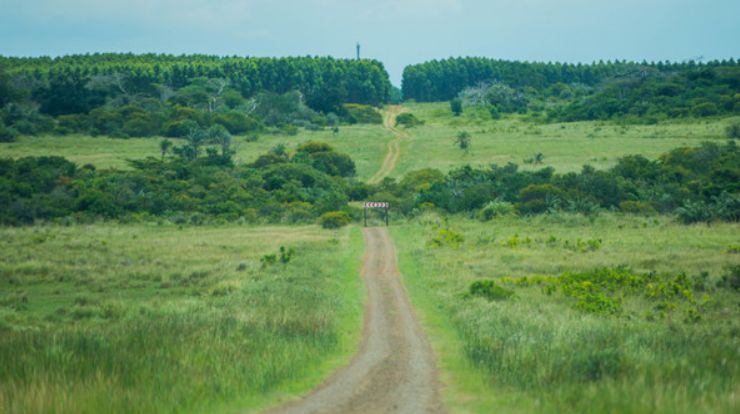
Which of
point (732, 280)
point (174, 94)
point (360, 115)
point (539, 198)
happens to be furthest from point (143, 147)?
point (732, 280)

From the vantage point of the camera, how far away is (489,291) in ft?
76.4

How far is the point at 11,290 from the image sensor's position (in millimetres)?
27469

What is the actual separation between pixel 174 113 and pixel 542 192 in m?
71.3

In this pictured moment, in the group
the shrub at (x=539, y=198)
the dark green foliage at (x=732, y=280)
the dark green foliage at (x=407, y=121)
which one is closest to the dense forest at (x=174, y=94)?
the dark green foliage at (x=407, y=121)

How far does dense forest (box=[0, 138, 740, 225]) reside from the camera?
52625 millimetres

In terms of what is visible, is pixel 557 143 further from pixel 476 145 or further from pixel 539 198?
pixel 539 198

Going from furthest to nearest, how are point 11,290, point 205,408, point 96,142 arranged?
point 96,142 → point 11,290 → point 205,408

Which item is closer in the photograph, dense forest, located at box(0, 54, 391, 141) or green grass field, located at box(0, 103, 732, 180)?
green grass field, located at box(0, 103, 732, 180)

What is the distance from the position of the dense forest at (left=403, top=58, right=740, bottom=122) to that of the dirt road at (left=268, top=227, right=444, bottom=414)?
92594 mm

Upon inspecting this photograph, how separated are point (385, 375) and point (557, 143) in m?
81.1

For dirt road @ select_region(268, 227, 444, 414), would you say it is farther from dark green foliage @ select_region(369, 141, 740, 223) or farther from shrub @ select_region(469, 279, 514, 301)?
dark green foliage @ select_region(369, 141, 740, 223)

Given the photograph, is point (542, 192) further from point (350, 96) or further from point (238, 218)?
point (350, 96)

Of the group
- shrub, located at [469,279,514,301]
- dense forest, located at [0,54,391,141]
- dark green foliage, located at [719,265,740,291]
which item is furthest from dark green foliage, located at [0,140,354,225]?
dark green foliage, located at [719,265,740,291]

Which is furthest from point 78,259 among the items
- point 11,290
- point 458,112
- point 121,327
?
point 458,112
